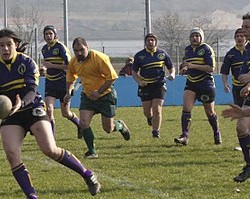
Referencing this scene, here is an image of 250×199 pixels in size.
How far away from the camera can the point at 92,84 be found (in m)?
13.1

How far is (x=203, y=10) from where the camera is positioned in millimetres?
163000

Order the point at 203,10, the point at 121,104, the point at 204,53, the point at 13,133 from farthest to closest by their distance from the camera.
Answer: the point at 203,10 → the point at 121,104 → the point at 204,53 → the point at 13,133

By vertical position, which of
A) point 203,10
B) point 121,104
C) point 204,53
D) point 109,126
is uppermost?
point 204,53

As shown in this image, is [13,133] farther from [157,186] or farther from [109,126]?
[109,126]

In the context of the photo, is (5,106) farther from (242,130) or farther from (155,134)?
(155,134)

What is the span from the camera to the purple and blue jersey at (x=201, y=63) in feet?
47.5

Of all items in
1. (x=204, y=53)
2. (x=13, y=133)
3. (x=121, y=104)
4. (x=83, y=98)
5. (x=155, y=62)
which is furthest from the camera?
(x=121, y=104)

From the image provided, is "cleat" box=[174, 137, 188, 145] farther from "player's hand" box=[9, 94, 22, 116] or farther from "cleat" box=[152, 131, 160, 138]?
"player's hand" box=[9, 94, 22, 116]

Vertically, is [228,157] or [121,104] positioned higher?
[228,157]

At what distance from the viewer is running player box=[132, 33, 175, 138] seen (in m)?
15.7

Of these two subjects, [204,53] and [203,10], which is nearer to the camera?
[204,53]

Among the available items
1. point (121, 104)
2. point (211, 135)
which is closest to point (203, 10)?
point (121, 104)

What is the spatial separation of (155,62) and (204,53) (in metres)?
1.57

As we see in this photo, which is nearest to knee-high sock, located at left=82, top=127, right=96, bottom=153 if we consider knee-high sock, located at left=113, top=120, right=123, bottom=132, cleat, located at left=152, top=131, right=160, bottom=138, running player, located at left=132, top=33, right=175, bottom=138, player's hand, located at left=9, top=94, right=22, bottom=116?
knee-high sock, located at left=113, top=120, right=123, bottom=132
